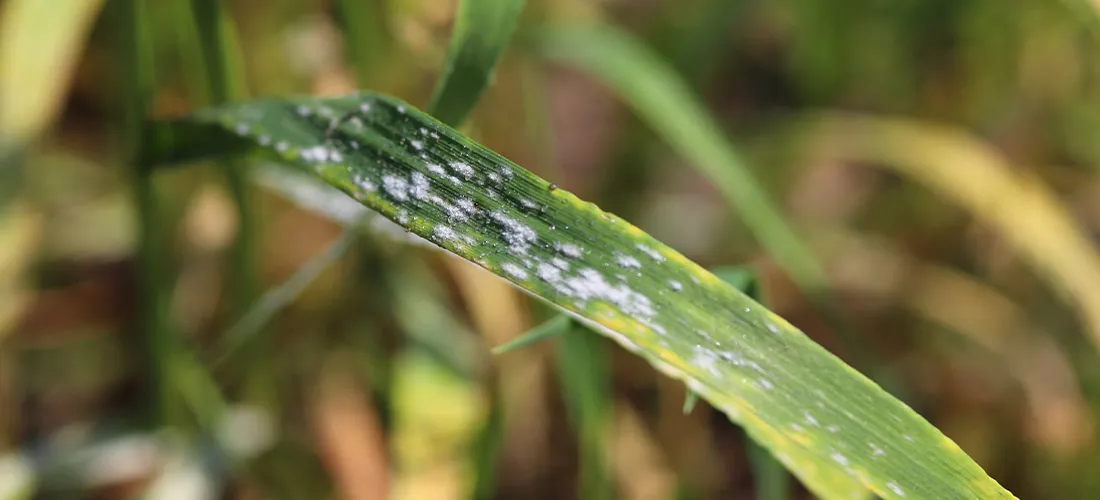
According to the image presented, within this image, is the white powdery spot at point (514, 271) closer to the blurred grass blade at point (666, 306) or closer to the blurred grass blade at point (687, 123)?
the blurred grass blade at point (666, 306)

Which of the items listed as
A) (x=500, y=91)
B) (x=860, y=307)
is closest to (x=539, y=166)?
(x=500, y=91)

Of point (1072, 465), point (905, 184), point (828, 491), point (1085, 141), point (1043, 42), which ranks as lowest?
point (828, 491)

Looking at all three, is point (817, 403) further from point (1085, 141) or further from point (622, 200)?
point (1085, 141)

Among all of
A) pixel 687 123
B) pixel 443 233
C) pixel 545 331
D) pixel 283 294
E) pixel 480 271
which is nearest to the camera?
pixel 443 233

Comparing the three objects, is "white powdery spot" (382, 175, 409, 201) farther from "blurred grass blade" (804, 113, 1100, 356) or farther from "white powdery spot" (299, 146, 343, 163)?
"blurred grass blade" (804, 113, 1100, 356)

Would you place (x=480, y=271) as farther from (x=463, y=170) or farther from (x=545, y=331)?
(x=463, y=170)

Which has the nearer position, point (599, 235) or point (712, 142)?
point (599, 235)

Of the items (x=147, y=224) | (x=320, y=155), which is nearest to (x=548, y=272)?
(x=320, y=155)
